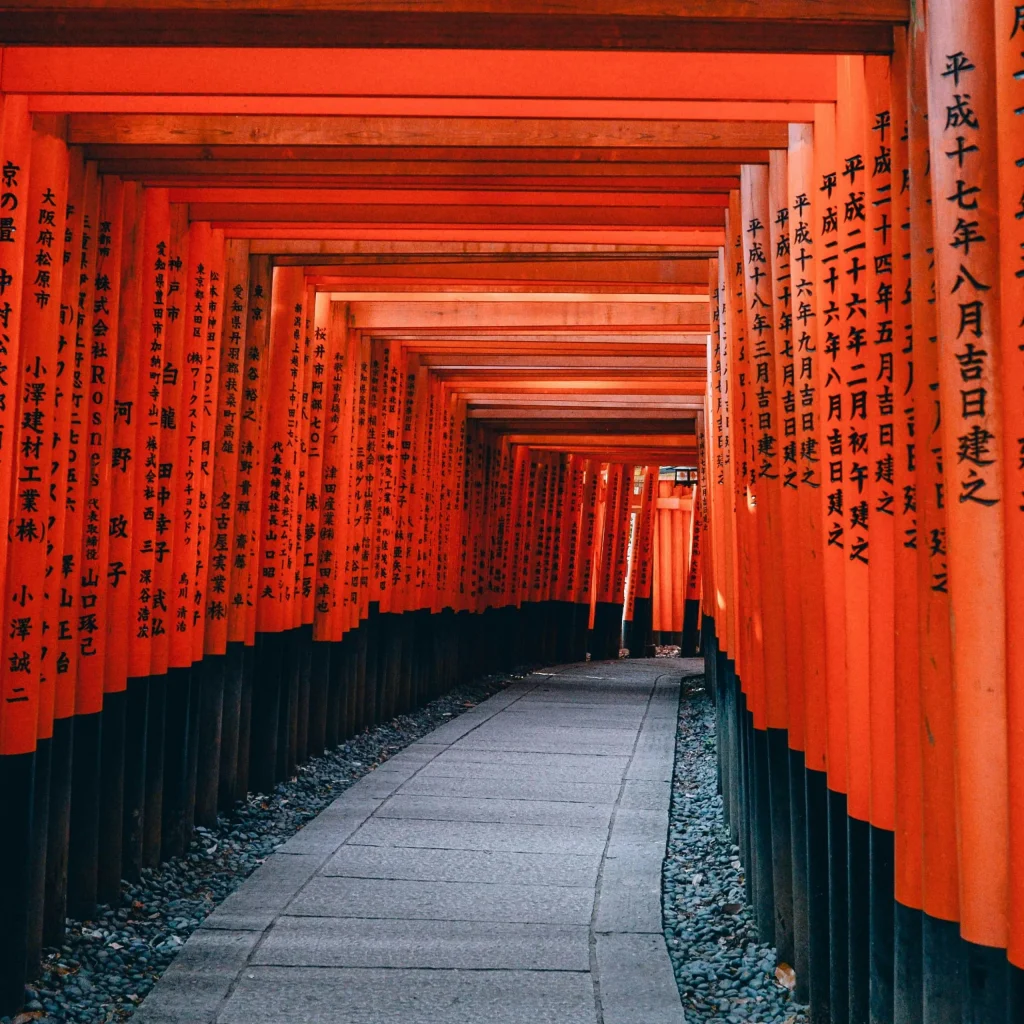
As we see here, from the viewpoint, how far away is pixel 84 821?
17.2 ft

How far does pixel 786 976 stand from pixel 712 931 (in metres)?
0.77

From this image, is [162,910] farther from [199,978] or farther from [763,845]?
[763,845]

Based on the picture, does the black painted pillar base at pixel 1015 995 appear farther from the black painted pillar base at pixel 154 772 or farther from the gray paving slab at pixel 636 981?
the black painted pillar base at pixel 154 772

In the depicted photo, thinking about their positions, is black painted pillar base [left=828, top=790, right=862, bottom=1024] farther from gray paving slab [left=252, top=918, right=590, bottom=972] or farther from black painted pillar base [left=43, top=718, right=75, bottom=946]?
black painted pillar base [left=43, top=718, right=75, bottom=946]

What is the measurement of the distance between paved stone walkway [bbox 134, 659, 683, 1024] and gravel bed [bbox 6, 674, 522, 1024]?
164mm

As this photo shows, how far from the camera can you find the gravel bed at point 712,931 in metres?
4.38

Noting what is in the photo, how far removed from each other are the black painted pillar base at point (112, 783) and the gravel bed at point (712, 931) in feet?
8.05

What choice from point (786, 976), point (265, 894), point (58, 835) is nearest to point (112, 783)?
point (58, 835)

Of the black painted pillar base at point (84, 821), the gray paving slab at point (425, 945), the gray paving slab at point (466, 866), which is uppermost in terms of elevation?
the black painted pillar base at point (84, 821)

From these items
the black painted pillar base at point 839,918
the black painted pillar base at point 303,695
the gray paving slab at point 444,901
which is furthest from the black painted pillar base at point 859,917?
the black painted pillar base at point 303,695

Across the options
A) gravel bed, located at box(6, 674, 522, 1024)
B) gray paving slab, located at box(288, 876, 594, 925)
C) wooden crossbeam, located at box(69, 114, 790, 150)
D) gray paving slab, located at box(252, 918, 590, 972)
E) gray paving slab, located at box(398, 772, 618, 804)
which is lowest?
gravel bed, located at box(6, 674, 522, 1024)

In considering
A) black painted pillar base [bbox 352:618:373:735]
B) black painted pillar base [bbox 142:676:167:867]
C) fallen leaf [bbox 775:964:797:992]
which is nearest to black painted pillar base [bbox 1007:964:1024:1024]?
fallen leaf [bbox 775:964:797:992]

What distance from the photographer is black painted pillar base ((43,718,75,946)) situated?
189 inches

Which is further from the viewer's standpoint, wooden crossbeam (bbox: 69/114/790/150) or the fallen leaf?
wooden crossbeam (bbox: 69/114/790/150)
